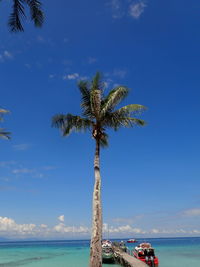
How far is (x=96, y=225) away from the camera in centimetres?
1370

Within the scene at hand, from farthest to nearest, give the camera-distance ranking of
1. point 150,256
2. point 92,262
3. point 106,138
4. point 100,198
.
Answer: point 150,256 < point 106,138 < point 100,198 < point 92,262

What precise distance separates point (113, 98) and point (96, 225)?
664 cm

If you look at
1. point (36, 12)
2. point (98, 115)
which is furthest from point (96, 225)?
point (36, 12)

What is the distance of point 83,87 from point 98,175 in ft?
16.7

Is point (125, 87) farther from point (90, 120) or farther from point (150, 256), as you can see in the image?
point (150, 256)

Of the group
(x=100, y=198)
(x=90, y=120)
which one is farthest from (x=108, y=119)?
(x=100, y=198)

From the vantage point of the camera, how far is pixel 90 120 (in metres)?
15.8

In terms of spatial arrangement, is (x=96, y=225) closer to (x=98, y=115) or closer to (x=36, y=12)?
(x=98, y=115)

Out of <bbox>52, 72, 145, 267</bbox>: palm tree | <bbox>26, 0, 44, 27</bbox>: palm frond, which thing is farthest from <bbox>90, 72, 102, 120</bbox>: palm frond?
<bbox>26, 0, 44, 27</bbox>: palm frond

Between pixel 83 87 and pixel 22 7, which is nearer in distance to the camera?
pixel 22 7

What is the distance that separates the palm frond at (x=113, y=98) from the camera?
600 inches

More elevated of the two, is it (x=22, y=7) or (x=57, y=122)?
(x=22, y=7)

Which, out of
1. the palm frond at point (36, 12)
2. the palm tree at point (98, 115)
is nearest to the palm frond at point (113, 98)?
the palm tree at point (98, 115)

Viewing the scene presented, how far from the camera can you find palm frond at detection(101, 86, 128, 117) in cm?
1524
